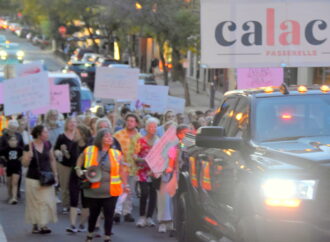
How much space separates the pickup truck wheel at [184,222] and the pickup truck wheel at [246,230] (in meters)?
1.97

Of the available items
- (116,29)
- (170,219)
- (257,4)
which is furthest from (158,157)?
(116,29)

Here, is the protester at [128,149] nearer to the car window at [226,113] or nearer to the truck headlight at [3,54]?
the car window at [226,113]

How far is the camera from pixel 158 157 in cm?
1109

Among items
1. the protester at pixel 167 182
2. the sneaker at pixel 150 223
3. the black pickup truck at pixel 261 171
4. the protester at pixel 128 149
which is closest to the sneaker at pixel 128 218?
the protester at pixel 128 149

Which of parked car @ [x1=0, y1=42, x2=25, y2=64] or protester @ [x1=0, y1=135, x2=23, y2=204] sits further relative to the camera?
parked car @ [x1=0, y1=42, x2=25, y2=64]

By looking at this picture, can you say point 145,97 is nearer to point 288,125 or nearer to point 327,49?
point 327,49

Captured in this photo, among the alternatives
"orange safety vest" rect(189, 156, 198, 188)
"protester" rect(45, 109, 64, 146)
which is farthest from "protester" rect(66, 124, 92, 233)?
"orange safety vest" rect(189, 156, 198, 188)

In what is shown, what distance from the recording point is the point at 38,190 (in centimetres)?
1104

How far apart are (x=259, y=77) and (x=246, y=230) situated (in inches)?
360

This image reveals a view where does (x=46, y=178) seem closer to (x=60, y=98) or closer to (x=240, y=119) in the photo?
(x=240, y=119)

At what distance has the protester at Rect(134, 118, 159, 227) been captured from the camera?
11648 mm

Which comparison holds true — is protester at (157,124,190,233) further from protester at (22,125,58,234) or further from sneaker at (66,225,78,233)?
protester at (22,125,58,234)

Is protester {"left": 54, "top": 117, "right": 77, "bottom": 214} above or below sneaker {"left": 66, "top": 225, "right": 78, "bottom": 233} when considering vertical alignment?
above

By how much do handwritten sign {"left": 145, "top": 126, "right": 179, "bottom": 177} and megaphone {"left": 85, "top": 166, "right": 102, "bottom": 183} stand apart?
59.2 inches
